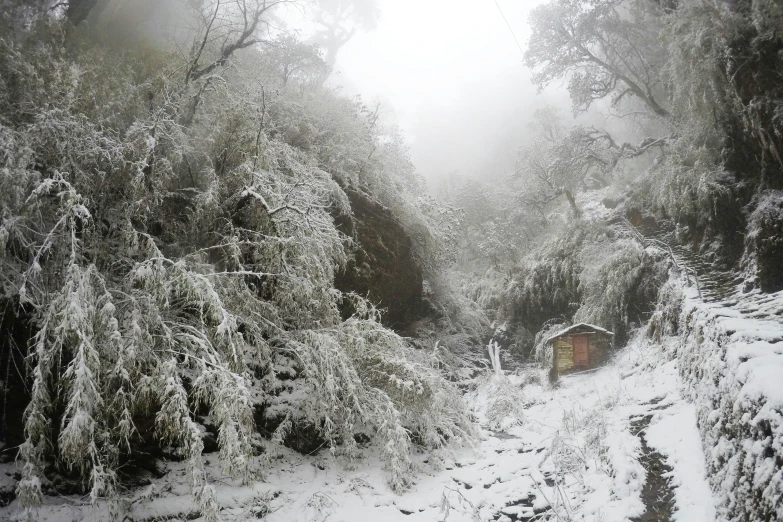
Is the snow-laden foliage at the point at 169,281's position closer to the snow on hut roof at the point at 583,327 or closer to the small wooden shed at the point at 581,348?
the small wooden shed at the point at 581,348

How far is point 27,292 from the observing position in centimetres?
394

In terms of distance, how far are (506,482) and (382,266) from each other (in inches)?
211

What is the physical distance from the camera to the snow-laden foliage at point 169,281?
381 centimetres

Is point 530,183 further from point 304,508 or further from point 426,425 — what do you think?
point 304,508

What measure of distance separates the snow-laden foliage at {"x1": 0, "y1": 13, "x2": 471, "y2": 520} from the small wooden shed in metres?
4.99

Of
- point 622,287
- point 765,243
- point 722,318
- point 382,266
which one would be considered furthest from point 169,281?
point 622,287

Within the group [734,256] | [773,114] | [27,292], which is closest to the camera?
[27,292]

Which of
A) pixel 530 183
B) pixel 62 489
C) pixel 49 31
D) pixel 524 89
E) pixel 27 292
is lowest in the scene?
pixel 62 489

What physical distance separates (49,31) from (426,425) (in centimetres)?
836

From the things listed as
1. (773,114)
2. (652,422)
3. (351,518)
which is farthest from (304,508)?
(773,114)

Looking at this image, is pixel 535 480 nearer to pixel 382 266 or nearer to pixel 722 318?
pixel 722 318

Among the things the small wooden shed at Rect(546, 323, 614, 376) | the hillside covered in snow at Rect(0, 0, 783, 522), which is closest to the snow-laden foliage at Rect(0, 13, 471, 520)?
the hillside covered in snow at Rect(0, 0, 783, 522)

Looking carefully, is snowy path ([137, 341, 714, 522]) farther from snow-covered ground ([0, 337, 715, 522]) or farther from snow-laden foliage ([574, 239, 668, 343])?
snow-laden foliage ([574, 239, 668, 343])

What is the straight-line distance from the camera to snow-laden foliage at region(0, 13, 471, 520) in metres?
3.81
